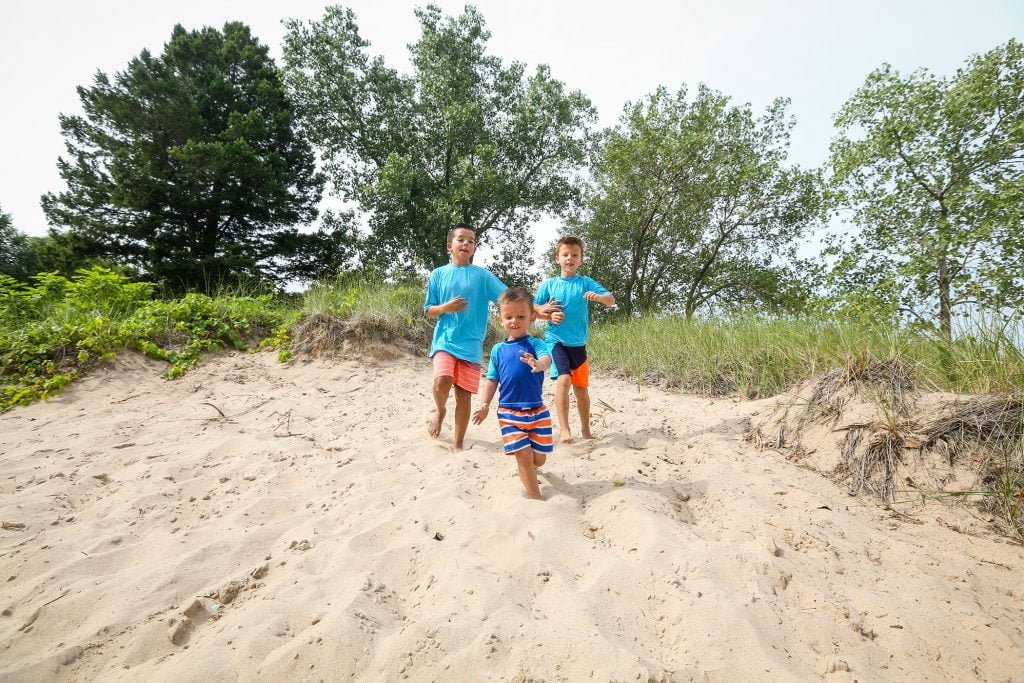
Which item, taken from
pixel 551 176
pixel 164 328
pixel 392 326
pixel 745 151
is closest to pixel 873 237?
pixel 745 151

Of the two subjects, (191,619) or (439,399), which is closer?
(191,619)

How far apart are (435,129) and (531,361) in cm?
1510

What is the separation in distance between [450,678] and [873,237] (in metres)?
15.1

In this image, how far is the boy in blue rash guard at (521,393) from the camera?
3027 millimetres

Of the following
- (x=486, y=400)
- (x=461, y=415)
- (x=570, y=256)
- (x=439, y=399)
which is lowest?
(x=461, y=415)

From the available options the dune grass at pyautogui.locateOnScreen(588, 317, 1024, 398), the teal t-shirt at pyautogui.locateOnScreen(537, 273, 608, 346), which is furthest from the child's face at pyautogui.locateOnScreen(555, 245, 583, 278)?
the dune grass at pyautogui.locateOnScreen(588, 317, 1024, 398)

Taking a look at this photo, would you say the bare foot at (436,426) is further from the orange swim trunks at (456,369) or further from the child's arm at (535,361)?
the child's arm at (535,361)

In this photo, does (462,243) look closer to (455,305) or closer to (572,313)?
(455,305)

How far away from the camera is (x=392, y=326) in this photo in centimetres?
787

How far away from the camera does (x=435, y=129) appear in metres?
15.9

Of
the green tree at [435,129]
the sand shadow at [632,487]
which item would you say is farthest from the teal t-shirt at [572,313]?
the green tree at [435,129]

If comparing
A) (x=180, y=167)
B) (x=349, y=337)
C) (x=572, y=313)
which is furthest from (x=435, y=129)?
(x=572, y=313)

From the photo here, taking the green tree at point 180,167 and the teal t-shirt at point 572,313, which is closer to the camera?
the teal t-shirt at point 572,313

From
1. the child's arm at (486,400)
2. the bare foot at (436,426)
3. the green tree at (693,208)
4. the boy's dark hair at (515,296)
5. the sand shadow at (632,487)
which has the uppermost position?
the green tree at (693,208)
